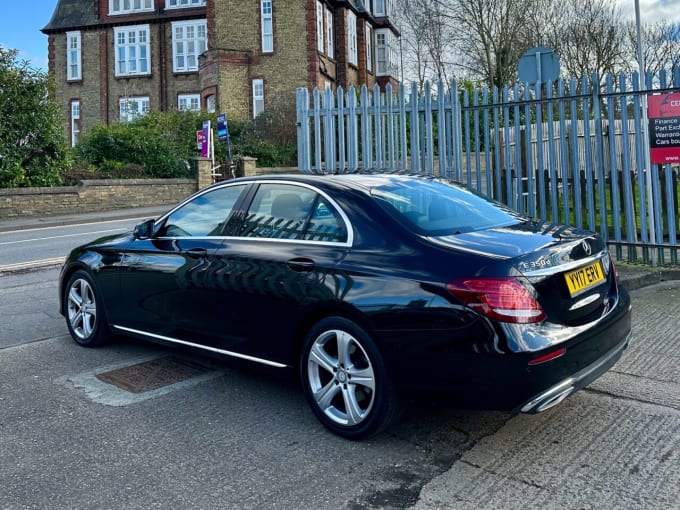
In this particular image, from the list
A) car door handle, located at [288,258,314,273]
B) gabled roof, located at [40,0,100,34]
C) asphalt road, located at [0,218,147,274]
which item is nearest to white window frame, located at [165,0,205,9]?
gabled roof, located at [40,0,100,34]

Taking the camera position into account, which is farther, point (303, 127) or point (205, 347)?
point (303, 127)

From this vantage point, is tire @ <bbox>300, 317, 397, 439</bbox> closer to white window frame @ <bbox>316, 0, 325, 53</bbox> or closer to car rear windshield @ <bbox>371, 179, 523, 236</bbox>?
car rear windshield @ <bbox>371, 179, 523, 236</bbox>

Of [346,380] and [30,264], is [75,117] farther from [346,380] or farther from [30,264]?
[346,380]

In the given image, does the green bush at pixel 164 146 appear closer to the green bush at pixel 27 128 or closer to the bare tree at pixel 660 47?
the green bush at pixel 27 128

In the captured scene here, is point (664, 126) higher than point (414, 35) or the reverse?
the reverse

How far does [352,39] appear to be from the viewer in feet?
129

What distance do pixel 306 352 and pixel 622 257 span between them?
5.84 metres

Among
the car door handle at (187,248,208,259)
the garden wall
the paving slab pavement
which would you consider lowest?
the paving slab pavement

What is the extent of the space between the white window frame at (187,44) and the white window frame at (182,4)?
1.21 metres

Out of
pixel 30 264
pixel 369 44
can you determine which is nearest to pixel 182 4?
pixel 369 44

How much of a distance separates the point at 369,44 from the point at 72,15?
759 inches

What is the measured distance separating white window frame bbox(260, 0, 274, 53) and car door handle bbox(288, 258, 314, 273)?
103ft

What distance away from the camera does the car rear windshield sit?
12.6 feet

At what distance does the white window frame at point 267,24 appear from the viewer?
33.4m
